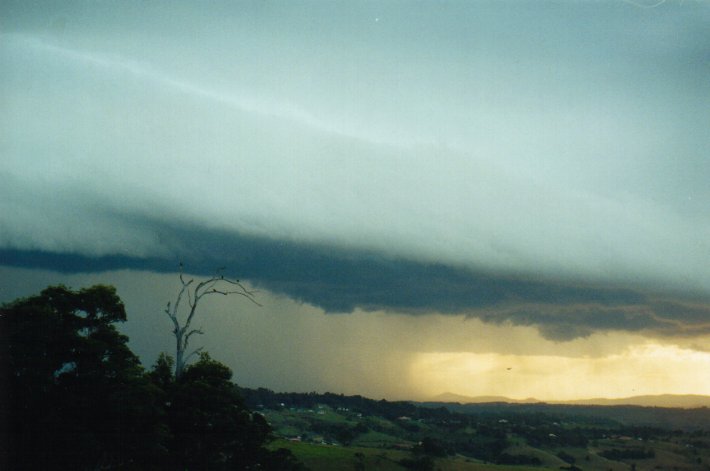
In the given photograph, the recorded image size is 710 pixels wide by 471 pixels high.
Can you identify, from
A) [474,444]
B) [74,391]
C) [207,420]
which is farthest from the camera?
[474,444]

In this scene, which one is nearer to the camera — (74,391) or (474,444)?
(74,391)

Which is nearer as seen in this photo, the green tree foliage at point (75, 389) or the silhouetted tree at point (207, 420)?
the green tree foliage at point (75, 389)

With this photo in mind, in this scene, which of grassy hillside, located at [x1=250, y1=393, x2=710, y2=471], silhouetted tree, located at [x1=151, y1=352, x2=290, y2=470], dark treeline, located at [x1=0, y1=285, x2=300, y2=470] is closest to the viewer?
dark treeline, located at [x1=0, y1=285, x2=300, y2=470]

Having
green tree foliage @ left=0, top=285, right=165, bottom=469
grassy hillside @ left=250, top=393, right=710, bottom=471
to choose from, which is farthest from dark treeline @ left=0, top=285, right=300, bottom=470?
grassy hillside @ left=250, top=393, right=710, bottom=471

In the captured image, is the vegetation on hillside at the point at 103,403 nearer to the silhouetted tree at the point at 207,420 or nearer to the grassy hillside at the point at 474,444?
the silhouetted tree at the point at 207,420

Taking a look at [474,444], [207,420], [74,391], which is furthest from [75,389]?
[474,444]

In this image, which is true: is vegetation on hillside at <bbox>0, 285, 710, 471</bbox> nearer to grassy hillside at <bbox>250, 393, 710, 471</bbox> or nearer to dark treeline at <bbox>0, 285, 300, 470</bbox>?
dark treeline at <bbox>0, 285, 300, 470</bbox>

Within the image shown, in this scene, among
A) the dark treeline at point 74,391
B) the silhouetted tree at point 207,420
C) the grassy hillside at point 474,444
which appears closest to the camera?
the dark treeline at point 74,391

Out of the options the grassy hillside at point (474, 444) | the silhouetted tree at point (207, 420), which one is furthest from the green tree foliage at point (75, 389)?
the grassy hillside at point (474, 444)

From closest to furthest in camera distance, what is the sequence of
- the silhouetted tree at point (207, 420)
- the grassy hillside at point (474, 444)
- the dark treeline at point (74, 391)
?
the dark treeline at point (74, 391) < the silhouetted tree at point (207, 420) < the grassy hillside at point (474, 444)

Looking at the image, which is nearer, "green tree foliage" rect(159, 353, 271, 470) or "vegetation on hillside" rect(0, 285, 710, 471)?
"vegetation on hillside" rect(0, 285, 710, 471)

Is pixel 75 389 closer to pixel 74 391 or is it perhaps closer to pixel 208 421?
pixel 74 391
